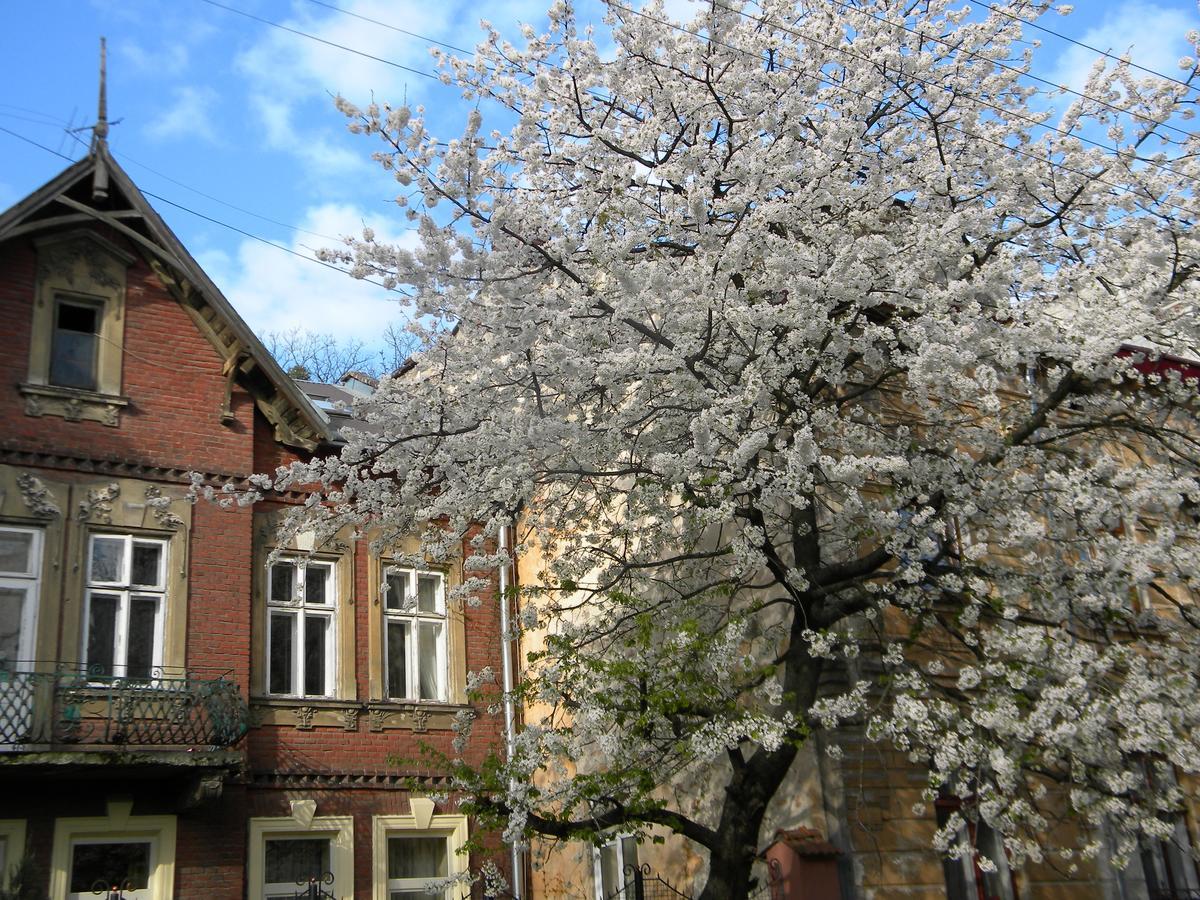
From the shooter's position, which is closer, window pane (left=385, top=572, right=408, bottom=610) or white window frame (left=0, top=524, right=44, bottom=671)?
white window frame (left=0, top=524, right=44, bottom=671)

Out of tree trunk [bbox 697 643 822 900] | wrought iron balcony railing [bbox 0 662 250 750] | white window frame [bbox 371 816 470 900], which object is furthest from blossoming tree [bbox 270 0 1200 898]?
white window frame [bbox 371 816 470 900]

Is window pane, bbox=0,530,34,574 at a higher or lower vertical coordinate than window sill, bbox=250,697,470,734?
higher

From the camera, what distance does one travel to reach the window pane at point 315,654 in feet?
48.5

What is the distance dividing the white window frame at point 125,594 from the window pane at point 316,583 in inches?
74.4

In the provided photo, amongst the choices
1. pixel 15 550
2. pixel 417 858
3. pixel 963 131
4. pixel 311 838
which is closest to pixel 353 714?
pixel 311 838

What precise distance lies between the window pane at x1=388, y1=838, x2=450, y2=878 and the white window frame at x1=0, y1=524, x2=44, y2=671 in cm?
482

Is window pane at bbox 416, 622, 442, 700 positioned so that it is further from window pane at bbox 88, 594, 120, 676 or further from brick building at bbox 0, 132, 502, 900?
window pane at bbox 88, 594, 120, 676

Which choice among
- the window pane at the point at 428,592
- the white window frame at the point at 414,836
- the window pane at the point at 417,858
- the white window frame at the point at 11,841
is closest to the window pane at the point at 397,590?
the window pane at the point at 428,592

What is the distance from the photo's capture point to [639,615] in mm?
11445

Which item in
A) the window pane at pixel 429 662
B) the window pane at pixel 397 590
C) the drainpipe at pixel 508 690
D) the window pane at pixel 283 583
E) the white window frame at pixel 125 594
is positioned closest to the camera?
the white window frame at pixel 125 594

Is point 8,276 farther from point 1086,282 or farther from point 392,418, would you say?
point 1086,282

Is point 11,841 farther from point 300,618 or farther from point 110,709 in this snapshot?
point 300,618

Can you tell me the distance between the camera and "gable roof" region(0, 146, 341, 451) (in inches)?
555

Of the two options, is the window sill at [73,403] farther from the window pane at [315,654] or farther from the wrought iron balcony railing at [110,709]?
the window pane at [315,654]
